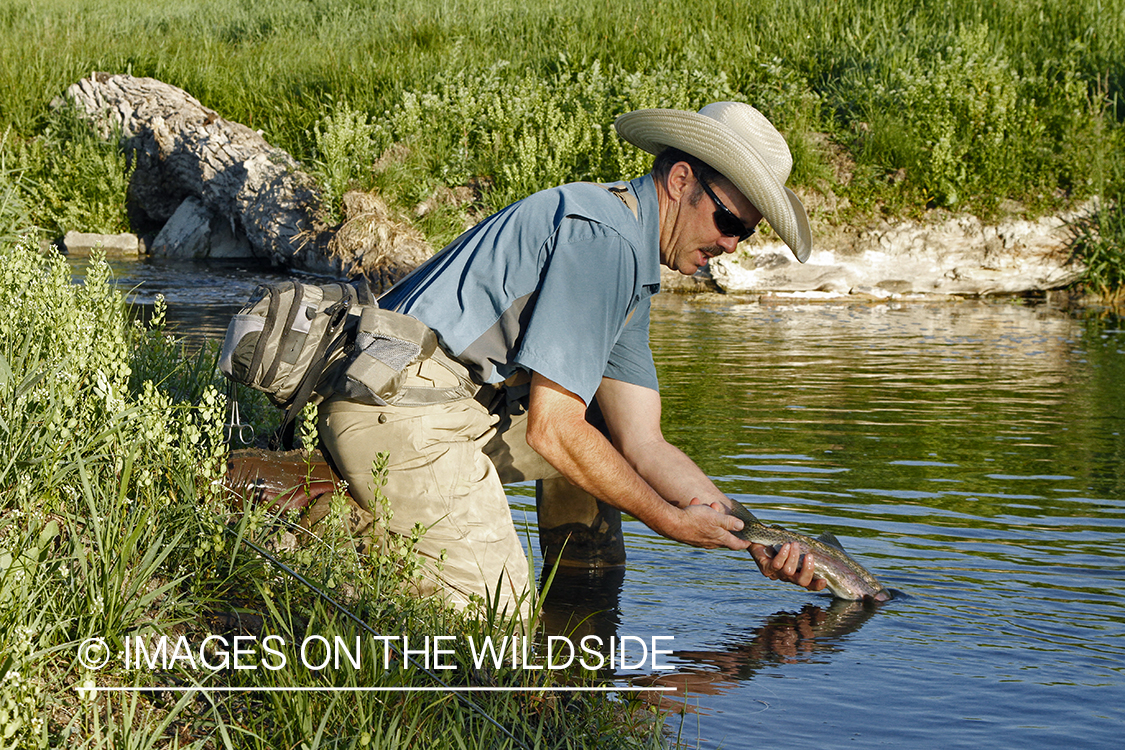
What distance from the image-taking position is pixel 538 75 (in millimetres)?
14242

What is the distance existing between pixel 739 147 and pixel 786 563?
1.53 m

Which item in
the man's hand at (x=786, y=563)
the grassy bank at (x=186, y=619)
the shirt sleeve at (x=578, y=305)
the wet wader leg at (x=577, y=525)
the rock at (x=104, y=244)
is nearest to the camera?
the grassy bank at (x=186, y=619)

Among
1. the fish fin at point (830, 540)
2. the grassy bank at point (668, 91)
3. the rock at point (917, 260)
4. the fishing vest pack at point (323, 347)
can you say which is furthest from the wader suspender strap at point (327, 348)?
the rock at point (917, 260)

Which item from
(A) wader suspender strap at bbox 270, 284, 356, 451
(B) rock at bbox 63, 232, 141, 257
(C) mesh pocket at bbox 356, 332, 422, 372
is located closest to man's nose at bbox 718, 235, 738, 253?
(C) mesh pocket at bbox 356, 332, 422, 372

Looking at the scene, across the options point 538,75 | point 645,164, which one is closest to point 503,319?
point 645,164

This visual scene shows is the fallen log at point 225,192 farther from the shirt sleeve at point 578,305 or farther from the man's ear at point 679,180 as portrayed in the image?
the shirt sleeve at point 578,305

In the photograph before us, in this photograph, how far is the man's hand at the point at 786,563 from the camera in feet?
13.6

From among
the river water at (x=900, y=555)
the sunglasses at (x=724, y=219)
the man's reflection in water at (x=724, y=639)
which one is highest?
the sunglasses at (x=724, y=219)

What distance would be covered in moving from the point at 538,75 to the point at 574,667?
1149 cm

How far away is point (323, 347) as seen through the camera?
3.65m

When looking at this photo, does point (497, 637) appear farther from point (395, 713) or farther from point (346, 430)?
point (346, 430)

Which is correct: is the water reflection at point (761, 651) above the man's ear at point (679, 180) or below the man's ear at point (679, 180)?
below

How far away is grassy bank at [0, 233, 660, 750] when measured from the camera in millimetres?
2561

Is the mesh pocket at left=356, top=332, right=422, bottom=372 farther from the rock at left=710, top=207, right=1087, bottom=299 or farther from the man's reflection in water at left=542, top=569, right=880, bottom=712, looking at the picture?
the rock at left=710, top=207, right=1087, bottom=299
